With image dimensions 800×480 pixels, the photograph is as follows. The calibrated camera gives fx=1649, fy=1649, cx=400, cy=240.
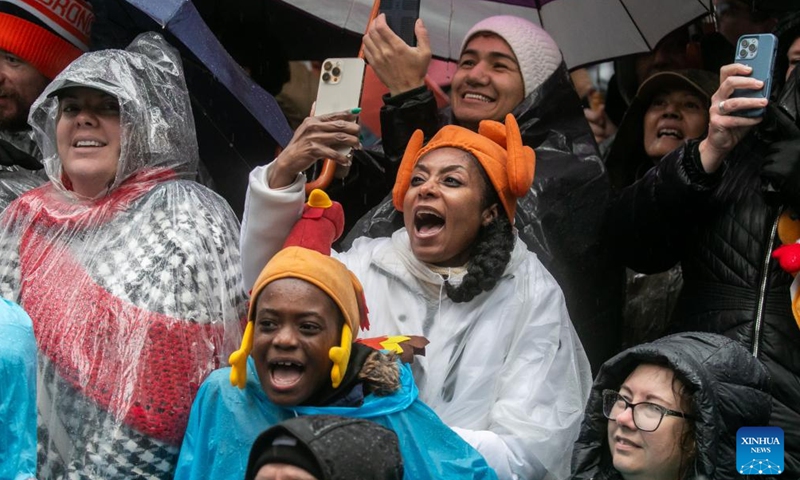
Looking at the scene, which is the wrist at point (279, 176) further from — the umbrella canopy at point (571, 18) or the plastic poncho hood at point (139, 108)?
the umbrella canopy at point (571, 18)

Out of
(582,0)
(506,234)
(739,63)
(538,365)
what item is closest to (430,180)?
(506,234)

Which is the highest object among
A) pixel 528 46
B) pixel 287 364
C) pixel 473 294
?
pixel 528 46

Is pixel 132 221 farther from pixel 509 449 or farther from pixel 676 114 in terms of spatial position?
pixel 676 114

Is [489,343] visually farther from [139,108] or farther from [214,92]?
[214,92]

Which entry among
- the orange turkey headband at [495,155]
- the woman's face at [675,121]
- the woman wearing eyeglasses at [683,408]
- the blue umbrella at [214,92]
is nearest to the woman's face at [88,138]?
the blue umbrella at [214,92]

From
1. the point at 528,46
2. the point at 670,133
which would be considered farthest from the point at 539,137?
the point at 670,133

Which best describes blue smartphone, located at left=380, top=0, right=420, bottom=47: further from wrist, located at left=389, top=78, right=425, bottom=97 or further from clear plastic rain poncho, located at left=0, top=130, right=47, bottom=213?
clear plastic rain poncho, located at left=0, top=130, right=47, bottom=213

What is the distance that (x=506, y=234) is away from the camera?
18.3ft

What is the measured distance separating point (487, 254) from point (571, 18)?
1891 millimetres

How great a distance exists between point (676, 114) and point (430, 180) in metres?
1.35

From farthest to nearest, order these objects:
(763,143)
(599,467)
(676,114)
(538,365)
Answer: (676,114) → (763,143) → (538,365) → (599,467)

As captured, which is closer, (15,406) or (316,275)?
(15,406)

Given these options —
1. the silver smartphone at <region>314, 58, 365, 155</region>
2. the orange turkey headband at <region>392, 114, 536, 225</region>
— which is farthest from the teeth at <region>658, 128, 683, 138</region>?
the silver smartphone at <region>314, 58, 365, 155</region>

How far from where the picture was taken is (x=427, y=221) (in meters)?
5.57
